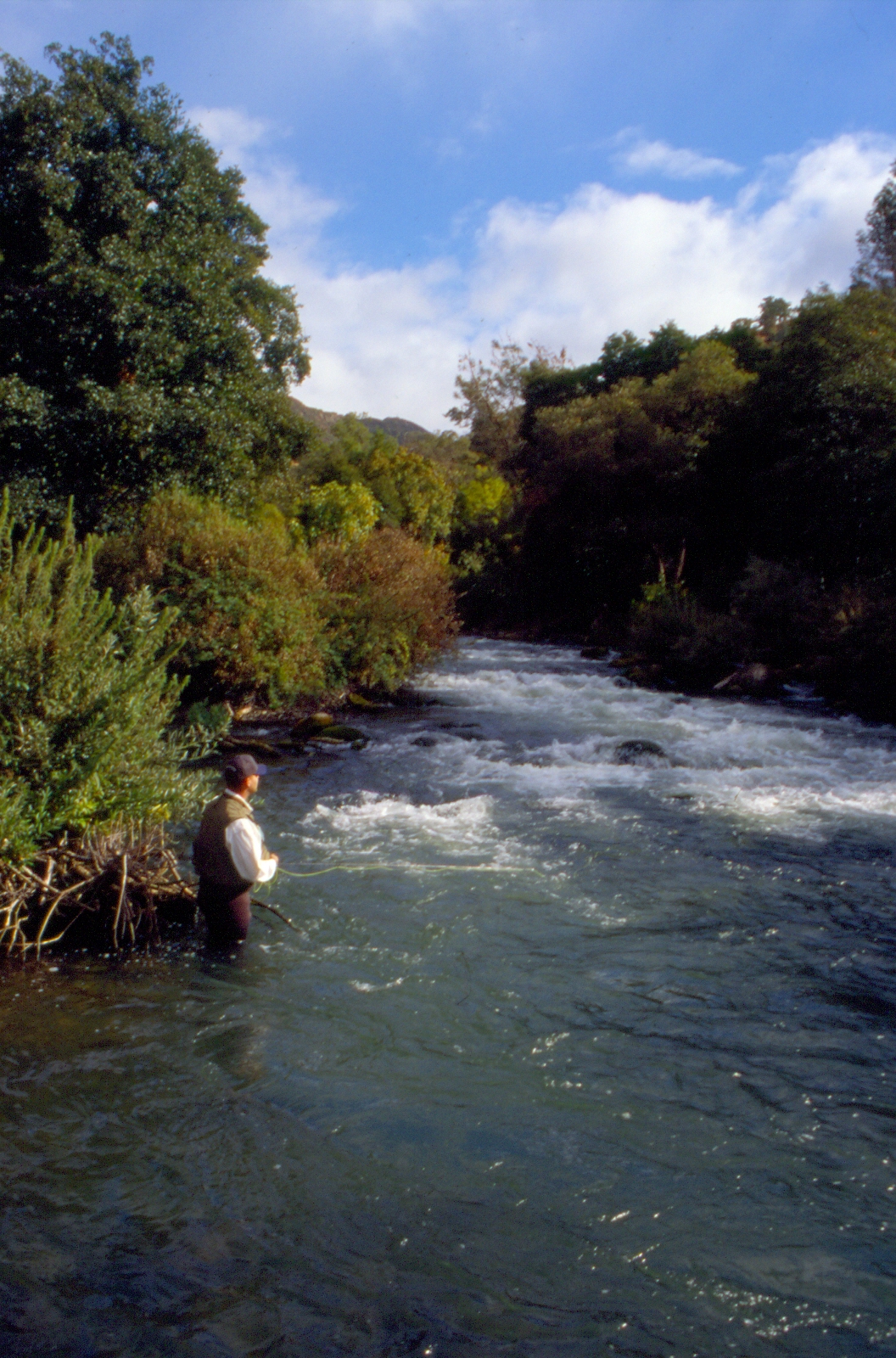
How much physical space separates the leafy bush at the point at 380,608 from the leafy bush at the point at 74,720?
9289 millimetres

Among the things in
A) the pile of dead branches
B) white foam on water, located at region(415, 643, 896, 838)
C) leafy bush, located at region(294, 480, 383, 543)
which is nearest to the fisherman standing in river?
the pile of dead branches

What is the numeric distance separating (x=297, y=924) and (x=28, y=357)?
14202 millimetres

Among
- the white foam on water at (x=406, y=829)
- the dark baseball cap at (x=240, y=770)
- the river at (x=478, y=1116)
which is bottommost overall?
the river at (x=478, y=1116)

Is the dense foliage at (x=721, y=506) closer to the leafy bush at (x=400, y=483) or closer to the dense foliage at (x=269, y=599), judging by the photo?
the leafy bush at (x=400, y=483)

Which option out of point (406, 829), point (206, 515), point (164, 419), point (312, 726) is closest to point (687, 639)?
point (312, 726)

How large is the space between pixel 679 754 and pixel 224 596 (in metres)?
7.54

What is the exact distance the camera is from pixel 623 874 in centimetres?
862

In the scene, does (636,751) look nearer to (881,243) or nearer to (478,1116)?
(478,1116)

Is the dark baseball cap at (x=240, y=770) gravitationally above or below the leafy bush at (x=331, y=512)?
Answer: below

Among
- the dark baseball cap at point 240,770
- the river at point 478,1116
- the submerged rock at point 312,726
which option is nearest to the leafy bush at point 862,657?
the river at point 478,1116

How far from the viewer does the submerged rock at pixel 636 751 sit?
44.4ft

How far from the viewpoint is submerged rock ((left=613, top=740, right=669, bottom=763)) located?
13.5 m

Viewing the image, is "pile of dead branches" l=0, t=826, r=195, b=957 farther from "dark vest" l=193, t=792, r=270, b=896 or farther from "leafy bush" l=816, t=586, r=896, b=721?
"leafy bush" l=816, t=586, r=896, b=721

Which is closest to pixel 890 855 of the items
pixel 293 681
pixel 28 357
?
pixel 293 681
